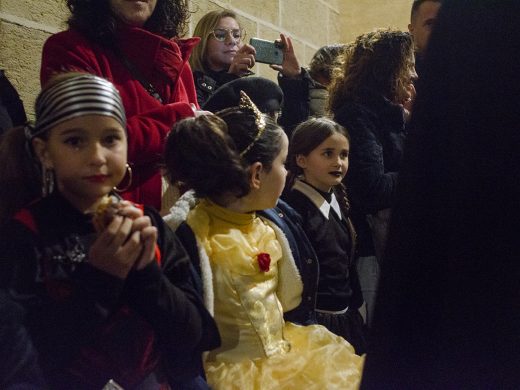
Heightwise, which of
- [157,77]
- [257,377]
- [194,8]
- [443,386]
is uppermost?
[443,386]

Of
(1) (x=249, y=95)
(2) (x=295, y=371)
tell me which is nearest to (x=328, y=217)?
(1) (x=249, y=95)

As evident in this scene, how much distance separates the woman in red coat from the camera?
177cm

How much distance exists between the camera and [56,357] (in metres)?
1.22

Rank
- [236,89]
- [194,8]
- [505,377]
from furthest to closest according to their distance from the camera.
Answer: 1. [194,8]
2. [236,89]
3. [505,377]

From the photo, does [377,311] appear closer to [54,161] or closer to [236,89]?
[54,161]

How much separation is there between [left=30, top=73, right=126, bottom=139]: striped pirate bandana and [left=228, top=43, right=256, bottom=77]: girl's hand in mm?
1222

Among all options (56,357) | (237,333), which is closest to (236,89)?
(237,333)

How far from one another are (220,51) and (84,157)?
152 cm

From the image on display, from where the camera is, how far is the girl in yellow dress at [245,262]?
165cm

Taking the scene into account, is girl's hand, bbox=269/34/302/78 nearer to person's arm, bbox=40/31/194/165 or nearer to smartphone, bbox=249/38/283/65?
smartphone, bbox=249/38/283/65

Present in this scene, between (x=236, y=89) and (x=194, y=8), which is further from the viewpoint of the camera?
(x=194, y=8)

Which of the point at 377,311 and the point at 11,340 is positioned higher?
the point at 377,311

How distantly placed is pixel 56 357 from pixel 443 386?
2.74 ft

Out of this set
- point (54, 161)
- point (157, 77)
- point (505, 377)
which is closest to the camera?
point (505, 377)
